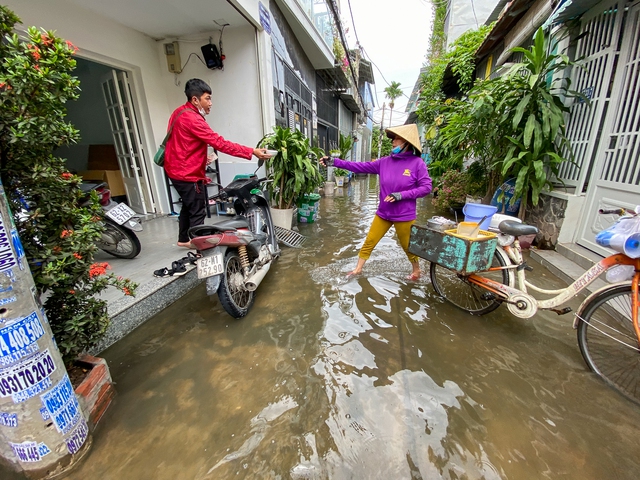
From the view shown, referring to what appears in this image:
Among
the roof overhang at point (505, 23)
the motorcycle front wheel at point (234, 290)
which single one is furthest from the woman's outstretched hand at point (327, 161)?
the roof overhang at point (505, 23)

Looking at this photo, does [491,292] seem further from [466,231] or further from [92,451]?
[92,451]

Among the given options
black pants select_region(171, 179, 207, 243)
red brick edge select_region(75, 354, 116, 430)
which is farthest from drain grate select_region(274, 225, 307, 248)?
red brick edge select_region(75, 354, 116, 430)

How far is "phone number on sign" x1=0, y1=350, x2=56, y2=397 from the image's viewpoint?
108cm

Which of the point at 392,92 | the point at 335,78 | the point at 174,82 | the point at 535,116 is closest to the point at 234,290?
the point at 535,116

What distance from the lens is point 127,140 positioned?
15.6ft

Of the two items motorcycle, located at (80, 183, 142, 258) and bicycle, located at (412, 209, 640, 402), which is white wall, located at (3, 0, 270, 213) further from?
bicycle, located at (412, 209, 640, 402)

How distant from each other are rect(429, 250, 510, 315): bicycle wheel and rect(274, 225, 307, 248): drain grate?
2.00 m

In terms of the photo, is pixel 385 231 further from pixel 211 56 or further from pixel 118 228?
pixel 211 56

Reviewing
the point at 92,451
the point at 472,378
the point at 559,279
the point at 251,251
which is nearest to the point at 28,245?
the point at 92,451

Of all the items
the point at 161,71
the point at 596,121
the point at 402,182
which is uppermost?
the point at 161,71

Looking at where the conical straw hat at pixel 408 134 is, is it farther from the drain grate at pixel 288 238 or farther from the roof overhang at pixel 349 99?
the roof overhang at pixel 349 99

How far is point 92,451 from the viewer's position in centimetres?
139

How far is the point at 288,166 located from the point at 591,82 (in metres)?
3.97

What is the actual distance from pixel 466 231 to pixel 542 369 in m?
1.06
